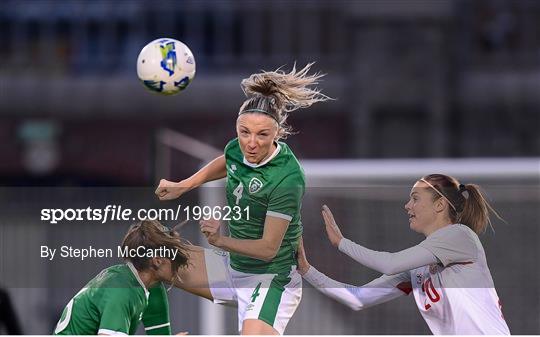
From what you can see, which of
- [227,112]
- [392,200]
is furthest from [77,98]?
[392,200]

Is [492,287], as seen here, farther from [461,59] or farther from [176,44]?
[461,59]

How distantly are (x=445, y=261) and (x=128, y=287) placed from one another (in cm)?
122

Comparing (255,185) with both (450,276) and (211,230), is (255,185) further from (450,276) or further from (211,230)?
(450,276)

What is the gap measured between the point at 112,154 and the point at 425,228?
8.03 meters

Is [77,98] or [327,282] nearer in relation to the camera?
[327,282]

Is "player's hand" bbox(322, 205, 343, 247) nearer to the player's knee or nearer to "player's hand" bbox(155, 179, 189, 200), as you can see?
the player's knee

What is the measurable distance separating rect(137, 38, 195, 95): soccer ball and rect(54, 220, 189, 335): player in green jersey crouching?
584mm

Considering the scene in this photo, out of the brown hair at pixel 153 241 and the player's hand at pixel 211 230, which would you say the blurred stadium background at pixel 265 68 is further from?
the player's hand at pixel 211 230

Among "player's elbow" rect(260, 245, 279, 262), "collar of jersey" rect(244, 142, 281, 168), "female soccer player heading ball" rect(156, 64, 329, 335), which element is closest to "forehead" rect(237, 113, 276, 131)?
"female soccer player heading ball" rect(156, 64, 329, 335)

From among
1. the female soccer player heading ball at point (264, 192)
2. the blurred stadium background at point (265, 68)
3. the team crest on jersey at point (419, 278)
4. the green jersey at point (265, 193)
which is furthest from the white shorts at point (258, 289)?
the blurred stadium background at point (265, 68)

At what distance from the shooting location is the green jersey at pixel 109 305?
15.9ft

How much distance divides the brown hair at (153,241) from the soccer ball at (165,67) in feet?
1.89

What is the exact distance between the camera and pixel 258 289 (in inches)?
196

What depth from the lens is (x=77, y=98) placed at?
500 inches
